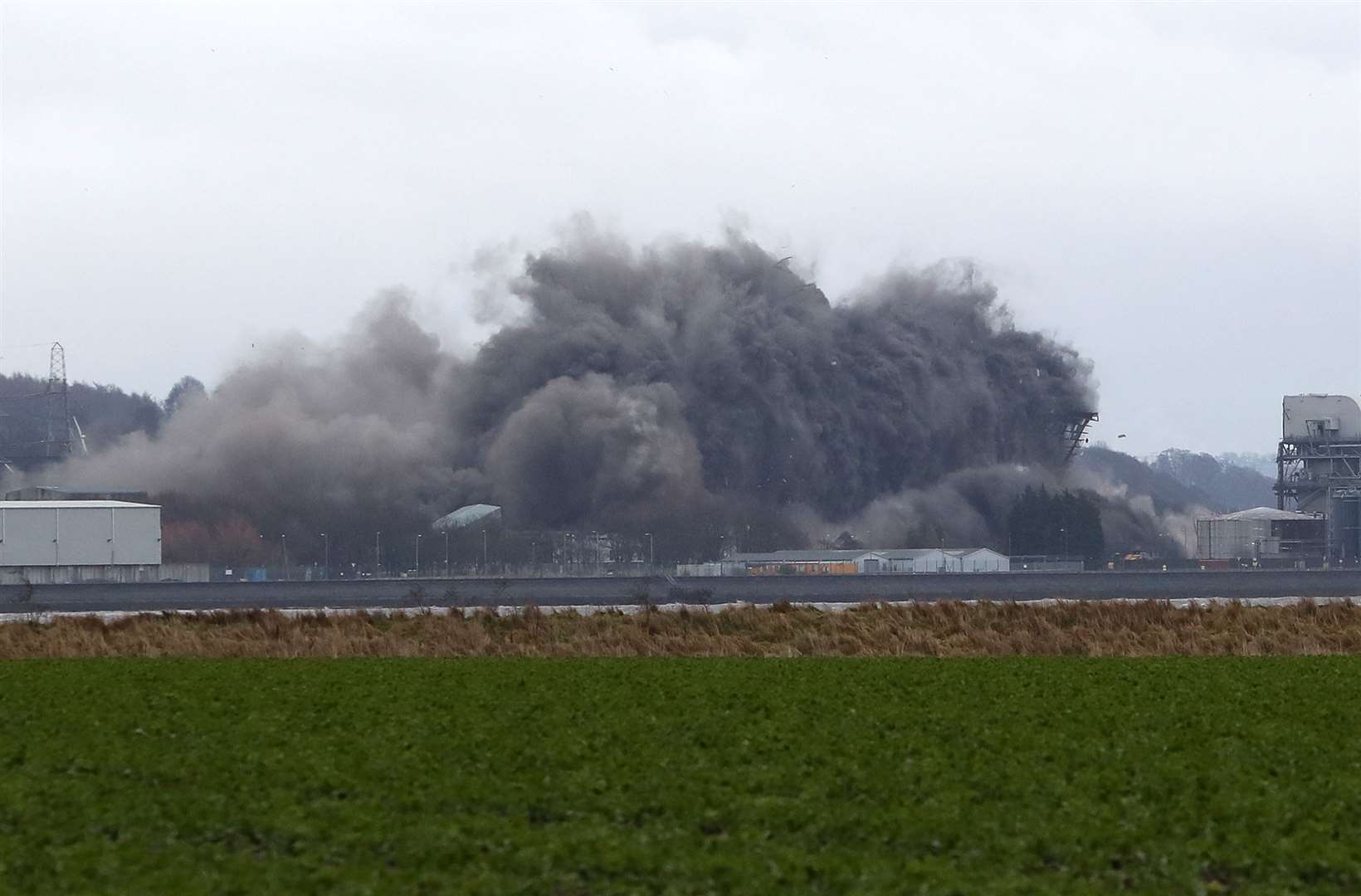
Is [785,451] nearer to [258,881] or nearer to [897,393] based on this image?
[897,393]

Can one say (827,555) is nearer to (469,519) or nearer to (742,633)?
(469,519)

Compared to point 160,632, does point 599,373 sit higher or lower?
higher

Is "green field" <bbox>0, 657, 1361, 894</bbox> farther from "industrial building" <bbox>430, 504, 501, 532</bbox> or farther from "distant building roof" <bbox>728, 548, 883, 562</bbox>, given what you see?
"industrial building" <bbox>430, 504, 501, 532</bbox>

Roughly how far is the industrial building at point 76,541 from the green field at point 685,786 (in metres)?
94.6

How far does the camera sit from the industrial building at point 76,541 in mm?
123188

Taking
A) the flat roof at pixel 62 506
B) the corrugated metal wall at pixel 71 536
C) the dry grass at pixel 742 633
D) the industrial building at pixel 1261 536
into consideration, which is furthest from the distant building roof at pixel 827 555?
the dry grass at pixel 742 633

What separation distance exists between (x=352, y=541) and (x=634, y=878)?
144479 mm

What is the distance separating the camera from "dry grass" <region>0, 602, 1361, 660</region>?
51906 millimetres

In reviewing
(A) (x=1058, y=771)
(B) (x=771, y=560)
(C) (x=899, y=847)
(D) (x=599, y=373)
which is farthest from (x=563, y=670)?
(D) (x=599, y=373)

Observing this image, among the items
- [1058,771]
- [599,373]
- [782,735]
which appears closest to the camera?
[1058,771]

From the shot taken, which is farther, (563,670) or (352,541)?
(352,541)

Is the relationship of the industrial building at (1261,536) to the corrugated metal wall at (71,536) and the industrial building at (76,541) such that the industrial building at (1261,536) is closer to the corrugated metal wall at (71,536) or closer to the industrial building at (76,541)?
the industrial building at (76,541)

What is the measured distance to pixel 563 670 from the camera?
3944 cm

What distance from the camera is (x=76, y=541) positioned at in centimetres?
12412
